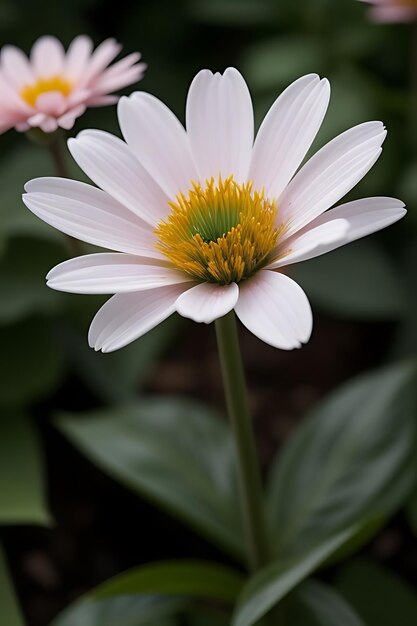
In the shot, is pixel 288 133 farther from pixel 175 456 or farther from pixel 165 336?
pixel 165 336

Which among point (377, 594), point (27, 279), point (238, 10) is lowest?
point (377, 594)

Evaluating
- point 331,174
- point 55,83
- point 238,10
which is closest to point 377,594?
point 331,174

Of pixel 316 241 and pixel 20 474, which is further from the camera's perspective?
pixel 20 474

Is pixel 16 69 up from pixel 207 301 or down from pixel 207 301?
up

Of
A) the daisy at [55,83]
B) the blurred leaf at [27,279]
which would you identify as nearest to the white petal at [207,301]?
the daisy at [55,83]

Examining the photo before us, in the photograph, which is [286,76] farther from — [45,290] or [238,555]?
[238,555]

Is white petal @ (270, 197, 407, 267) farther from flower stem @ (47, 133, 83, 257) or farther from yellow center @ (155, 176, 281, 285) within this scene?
flower stem @ (47, 133, 83, 257)

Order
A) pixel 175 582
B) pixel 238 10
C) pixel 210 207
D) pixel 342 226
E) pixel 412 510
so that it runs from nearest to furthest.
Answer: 1. pixel 342 226
2. pixel 210 207
3. pixel 175 582
4. pixel 412 510
5. pixel 238 10

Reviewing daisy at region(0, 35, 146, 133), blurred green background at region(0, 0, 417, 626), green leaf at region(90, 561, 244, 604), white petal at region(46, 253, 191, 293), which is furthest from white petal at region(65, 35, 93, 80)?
green leaf at region(90, 561, 244, 604)
